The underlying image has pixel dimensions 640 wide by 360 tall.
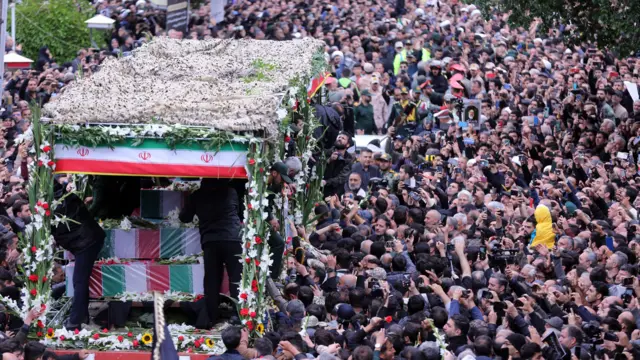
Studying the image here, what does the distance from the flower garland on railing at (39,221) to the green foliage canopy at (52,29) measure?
705 inches

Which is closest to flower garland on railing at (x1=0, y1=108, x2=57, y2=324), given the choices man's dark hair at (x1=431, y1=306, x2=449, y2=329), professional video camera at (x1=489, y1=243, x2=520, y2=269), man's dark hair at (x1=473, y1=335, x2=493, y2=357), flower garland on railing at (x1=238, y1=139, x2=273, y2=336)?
flower garland on railing at (x1=238, y1=139, x2=273, y2=336)

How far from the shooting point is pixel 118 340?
12.2 meters

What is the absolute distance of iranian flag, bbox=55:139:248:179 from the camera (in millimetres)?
11930

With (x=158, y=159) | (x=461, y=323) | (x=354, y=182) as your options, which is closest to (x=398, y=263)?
(x=461, y=323)

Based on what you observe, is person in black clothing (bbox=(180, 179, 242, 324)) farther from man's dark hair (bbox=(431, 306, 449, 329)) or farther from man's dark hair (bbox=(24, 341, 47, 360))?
man's dark hair (bbox=(24, 341, 47, 360))

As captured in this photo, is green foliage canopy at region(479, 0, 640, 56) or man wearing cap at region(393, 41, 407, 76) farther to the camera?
man wearing cap at region(393, 41, 407, 76)

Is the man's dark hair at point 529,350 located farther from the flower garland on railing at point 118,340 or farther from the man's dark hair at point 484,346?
the flower garland on railing at point 118,340

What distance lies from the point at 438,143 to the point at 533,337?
1021 cm

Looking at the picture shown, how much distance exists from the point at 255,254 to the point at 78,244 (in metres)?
1.85

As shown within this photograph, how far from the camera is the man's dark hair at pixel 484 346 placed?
1077 cm

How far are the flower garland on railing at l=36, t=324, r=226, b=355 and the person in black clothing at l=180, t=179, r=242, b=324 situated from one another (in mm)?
483

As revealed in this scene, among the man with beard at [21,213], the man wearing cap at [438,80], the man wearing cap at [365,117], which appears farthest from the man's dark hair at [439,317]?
the man wearing cap at [438,80]

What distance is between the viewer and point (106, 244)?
13.3 m

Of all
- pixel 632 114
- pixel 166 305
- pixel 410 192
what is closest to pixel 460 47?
pixel 632 114
